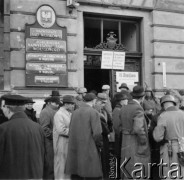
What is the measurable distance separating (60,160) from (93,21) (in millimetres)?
6518

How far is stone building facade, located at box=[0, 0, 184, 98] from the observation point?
10867 mm

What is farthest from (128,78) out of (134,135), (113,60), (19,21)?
(134,135)

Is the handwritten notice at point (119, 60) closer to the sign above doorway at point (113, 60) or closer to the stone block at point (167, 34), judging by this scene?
the sign above doorway at point (113, 60)

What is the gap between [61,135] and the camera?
734cm

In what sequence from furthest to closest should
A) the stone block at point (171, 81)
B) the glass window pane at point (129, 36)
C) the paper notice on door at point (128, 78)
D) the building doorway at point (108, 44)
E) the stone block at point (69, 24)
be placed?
1. the glass window pane at point (129, 36)
2. the stone block at point (171, 81)
3. the building doorway at point (108, 44)
4. the paper notice on door at point (128, 78)
5. the stone block at point (69, 24)

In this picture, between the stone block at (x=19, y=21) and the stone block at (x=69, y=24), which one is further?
the stone block at (x=69, y=24)

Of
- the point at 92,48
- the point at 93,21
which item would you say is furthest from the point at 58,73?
the point at 93,21

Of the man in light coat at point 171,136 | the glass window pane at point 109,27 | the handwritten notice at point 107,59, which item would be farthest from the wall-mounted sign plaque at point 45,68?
the man in light coat at point 171,136

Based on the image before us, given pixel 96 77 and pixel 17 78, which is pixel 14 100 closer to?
pixel 17 78

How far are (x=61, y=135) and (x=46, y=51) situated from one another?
14.4 feet

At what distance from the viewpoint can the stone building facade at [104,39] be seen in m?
10.9

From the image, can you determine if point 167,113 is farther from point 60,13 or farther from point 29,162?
point 60,13

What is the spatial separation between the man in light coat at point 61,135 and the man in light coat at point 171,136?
1861mm

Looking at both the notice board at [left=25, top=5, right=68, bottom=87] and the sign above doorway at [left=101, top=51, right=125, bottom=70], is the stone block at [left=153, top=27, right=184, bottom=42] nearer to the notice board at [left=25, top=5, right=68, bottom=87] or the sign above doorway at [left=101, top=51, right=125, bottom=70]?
the sign above doorway at [left=101, top=51, right=125, bottom=70]
